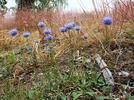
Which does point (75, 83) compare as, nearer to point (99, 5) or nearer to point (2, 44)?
point (99, 5)

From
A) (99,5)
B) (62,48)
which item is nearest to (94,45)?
(62,48)

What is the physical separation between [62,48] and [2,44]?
1630mm

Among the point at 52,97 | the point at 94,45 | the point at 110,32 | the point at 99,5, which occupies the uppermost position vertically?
the point at 99,5

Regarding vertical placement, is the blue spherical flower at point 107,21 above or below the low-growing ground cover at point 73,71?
above

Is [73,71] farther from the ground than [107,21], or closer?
closer

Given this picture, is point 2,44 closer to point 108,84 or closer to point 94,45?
point 94,45

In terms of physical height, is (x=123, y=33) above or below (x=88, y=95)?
above

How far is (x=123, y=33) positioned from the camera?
2012 millimetres

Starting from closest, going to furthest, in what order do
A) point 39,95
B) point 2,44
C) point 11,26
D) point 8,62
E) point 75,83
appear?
point 39,95 < point 75,83 < point 8,62 < point 2,44 < point 11,26

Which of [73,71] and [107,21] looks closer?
[107,21]

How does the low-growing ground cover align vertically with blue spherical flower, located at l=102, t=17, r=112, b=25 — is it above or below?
below

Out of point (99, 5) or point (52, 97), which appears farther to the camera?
point (99, 5)

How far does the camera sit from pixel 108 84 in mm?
998

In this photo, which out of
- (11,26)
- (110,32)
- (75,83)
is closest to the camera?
(75,83)
